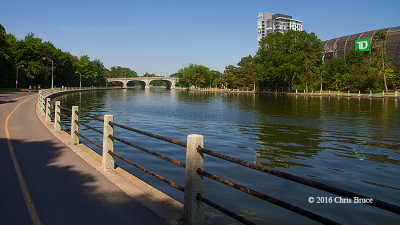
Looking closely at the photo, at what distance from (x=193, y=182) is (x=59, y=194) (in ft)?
9.59

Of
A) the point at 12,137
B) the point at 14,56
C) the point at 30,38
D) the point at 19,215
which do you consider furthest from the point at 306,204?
the point at 30,38

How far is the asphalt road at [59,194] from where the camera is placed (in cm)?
460

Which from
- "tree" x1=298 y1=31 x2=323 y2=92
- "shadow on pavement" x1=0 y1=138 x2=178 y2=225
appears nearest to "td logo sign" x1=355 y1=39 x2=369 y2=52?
"tree" x1=298 y1=31 x2=323 y2=92

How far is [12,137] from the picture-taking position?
12070 millimetres

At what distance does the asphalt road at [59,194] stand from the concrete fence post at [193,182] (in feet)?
1.78

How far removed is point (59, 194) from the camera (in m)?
5.63

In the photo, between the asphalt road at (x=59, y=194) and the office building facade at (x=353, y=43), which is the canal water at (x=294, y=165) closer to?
the asphalt road at (x=59, y=194)

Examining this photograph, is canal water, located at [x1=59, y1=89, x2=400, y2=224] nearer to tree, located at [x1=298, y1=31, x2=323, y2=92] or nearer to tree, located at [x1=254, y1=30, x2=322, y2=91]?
tree, located at [x1=254, y1=30, x2=322, y2=91]

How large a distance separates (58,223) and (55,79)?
108 meters

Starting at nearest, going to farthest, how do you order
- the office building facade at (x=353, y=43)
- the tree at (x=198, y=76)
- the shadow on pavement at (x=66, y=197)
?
the shadow on pavement at (x=66, y=197)
the office building facade at (x=353, y=43)
the tree at (x=198, y=76)

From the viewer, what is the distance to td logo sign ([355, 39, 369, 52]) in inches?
4021

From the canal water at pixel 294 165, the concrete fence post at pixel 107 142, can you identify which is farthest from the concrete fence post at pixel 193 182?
the concrete fence post at pixel 107 142

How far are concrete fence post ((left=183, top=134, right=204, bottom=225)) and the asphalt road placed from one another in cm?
54

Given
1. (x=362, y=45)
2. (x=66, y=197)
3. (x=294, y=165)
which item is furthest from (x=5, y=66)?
(x=362, y=45)
